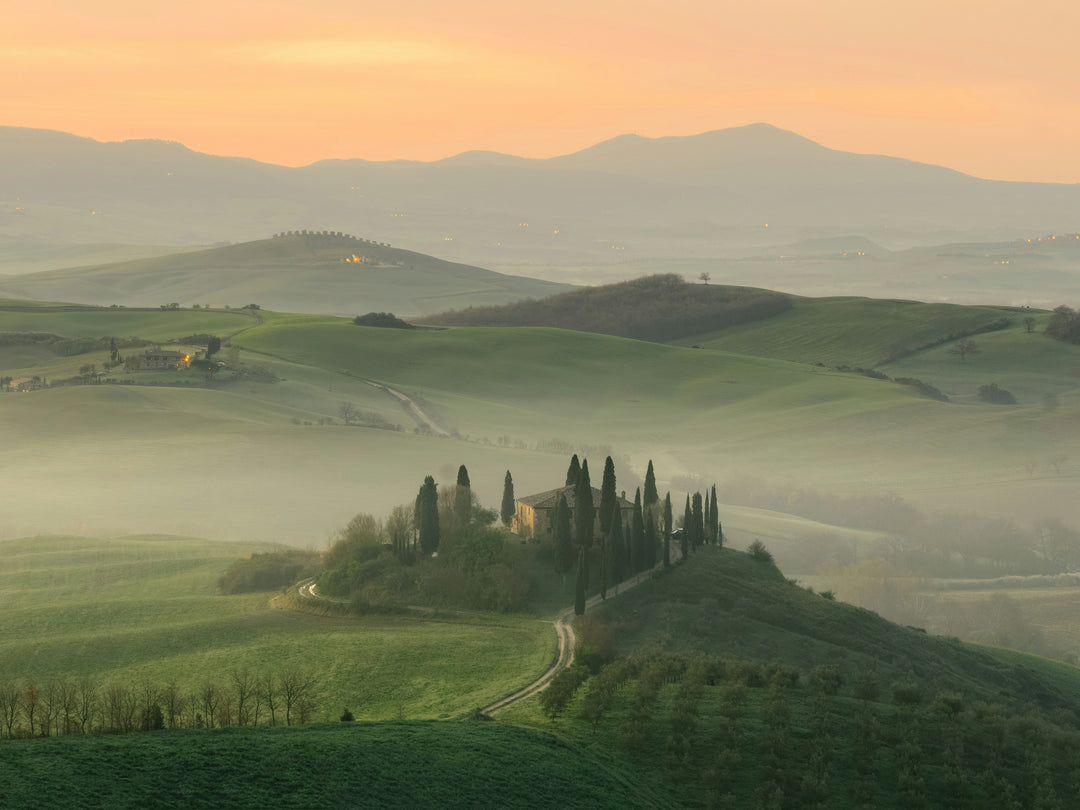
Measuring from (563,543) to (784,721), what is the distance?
27927mm

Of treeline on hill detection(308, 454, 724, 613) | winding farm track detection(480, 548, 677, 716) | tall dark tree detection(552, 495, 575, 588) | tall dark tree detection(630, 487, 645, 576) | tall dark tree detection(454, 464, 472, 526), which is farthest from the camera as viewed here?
tall dark tree detection(454, 464, 472, 526)

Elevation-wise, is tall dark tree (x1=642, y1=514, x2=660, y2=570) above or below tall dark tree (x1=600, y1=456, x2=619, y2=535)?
below

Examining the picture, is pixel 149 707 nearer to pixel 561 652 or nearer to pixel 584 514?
pixel 561 652

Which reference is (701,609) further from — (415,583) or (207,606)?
(207,606)

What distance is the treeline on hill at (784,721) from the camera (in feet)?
171

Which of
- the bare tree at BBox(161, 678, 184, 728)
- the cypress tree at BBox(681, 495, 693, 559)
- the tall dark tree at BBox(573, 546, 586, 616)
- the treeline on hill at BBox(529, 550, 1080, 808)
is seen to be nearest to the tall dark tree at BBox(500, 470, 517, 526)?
the cypress tree at BBox(681, 495, 693, 559)

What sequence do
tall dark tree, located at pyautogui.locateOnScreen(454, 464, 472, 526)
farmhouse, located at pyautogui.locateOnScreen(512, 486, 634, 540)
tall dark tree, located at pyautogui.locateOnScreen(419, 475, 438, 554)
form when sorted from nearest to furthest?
tall dark tree, located at pyautogui.locateOnScreen(419, 475, 438, 554)
farmhouse, located at pyautogui.locateOnScreen(512, 486, 634, 540)
tall dark tree, located at pyautogui.locateOnScreen(454, 464, 472, 526)

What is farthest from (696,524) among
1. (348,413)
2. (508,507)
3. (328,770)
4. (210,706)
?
(348,413)

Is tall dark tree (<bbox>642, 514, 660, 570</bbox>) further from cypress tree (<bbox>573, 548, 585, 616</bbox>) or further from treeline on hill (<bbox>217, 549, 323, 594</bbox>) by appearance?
treeline on hill (<bbox>217, 549, 323, 594</bbox>)

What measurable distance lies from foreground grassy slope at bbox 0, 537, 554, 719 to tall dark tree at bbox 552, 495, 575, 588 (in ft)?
27.4

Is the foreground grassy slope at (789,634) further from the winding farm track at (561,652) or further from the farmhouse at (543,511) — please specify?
the farmhouse at (543,511)

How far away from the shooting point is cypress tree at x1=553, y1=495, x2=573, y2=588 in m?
81.1

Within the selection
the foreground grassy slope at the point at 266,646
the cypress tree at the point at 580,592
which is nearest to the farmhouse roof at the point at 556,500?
the cypress tree at the point at 580,592

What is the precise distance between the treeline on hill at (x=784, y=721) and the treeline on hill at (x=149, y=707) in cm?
1266
